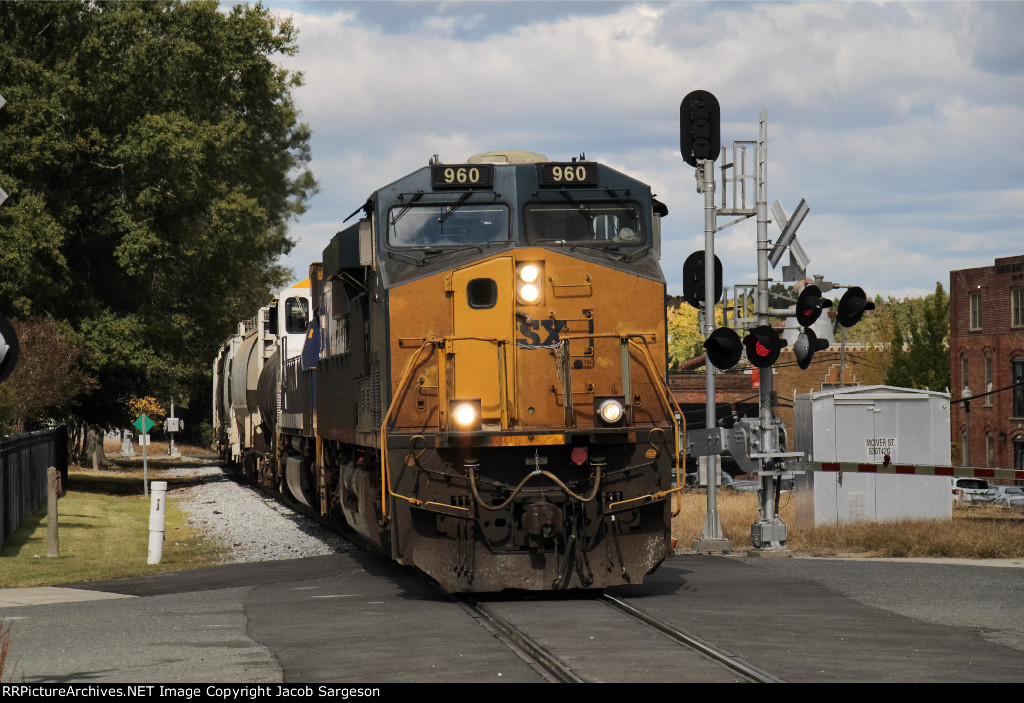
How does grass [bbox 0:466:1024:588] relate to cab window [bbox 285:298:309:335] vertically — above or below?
below

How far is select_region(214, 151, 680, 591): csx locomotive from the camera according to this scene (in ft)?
41.4

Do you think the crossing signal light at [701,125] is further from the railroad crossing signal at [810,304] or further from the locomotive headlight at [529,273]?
the locomotive headlight at [529,273]

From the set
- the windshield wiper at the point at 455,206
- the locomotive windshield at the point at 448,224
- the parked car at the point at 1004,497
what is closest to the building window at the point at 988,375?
the parked car at the point at 1004,497

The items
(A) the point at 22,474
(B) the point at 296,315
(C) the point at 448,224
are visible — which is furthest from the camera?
(B) the point at 296,315

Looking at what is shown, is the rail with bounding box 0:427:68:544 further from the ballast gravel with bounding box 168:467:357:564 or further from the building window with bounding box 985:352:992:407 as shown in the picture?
the building window with bounding box 985:352:992:407

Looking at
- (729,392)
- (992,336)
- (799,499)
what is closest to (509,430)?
(799,499)

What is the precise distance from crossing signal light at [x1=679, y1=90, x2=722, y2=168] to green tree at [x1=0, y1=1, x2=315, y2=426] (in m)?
22.9

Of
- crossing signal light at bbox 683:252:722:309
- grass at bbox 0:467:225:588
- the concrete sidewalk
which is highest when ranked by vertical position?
crossing signal light at bbox 683:252:722:309

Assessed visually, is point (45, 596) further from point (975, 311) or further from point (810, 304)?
point (975, 311)

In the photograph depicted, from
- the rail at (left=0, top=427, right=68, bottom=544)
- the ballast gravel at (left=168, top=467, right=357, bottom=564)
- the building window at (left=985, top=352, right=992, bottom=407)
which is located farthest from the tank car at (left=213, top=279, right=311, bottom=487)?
the building window at (left=985, top=352, right=992, bottom=407)

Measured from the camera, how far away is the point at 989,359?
60438mm

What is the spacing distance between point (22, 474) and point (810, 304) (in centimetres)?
1706

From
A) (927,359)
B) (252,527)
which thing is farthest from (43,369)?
(927,359)

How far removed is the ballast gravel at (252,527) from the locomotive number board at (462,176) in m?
7.20
